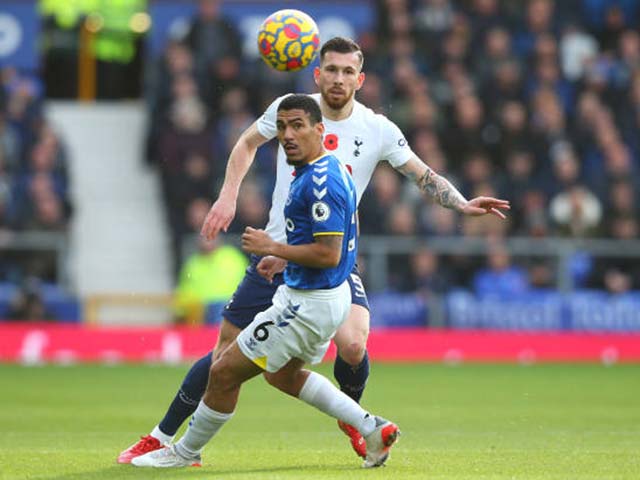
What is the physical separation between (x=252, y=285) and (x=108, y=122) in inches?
602

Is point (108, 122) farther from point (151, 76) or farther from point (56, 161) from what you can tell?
point (56, 161)

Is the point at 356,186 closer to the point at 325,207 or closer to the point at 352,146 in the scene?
the point at 352,146

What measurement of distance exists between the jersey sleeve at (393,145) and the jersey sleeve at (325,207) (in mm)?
1500

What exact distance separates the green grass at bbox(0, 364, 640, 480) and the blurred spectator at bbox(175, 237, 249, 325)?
1349 millimetres

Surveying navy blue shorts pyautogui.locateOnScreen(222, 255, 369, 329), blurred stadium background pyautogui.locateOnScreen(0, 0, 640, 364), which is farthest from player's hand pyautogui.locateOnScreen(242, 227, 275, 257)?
blurred stadium background pyautogui.locateOnScreen(0, 0, 640, 364)

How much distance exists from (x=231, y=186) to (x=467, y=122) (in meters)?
12.7

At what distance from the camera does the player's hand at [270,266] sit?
9031mm

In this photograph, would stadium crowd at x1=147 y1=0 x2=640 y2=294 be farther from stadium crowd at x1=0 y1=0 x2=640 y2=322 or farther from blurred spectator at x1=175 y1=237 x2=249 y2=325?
blurred spectator at x1=175 y1=237 x2=249 y2=325

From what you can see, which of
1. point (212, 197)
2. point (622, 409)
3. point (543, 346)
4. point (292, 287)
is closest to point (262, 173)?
point (212, 197)

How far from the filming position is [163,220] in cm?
2300

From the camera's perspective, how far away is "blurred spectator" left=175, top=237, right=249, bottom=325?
19.1m

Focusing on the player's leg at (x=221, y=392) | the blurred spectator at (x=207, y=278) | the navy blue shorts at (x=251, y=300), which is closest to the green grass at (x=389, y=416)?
the player's leg at (x=221, y=392)

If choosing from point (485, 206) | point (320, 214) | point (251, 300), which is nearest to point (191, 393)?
point (251, 300)

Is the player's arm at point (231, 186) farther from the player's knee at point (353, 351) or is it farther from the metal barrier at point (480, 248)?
the metal barrier at point (480, 248)
